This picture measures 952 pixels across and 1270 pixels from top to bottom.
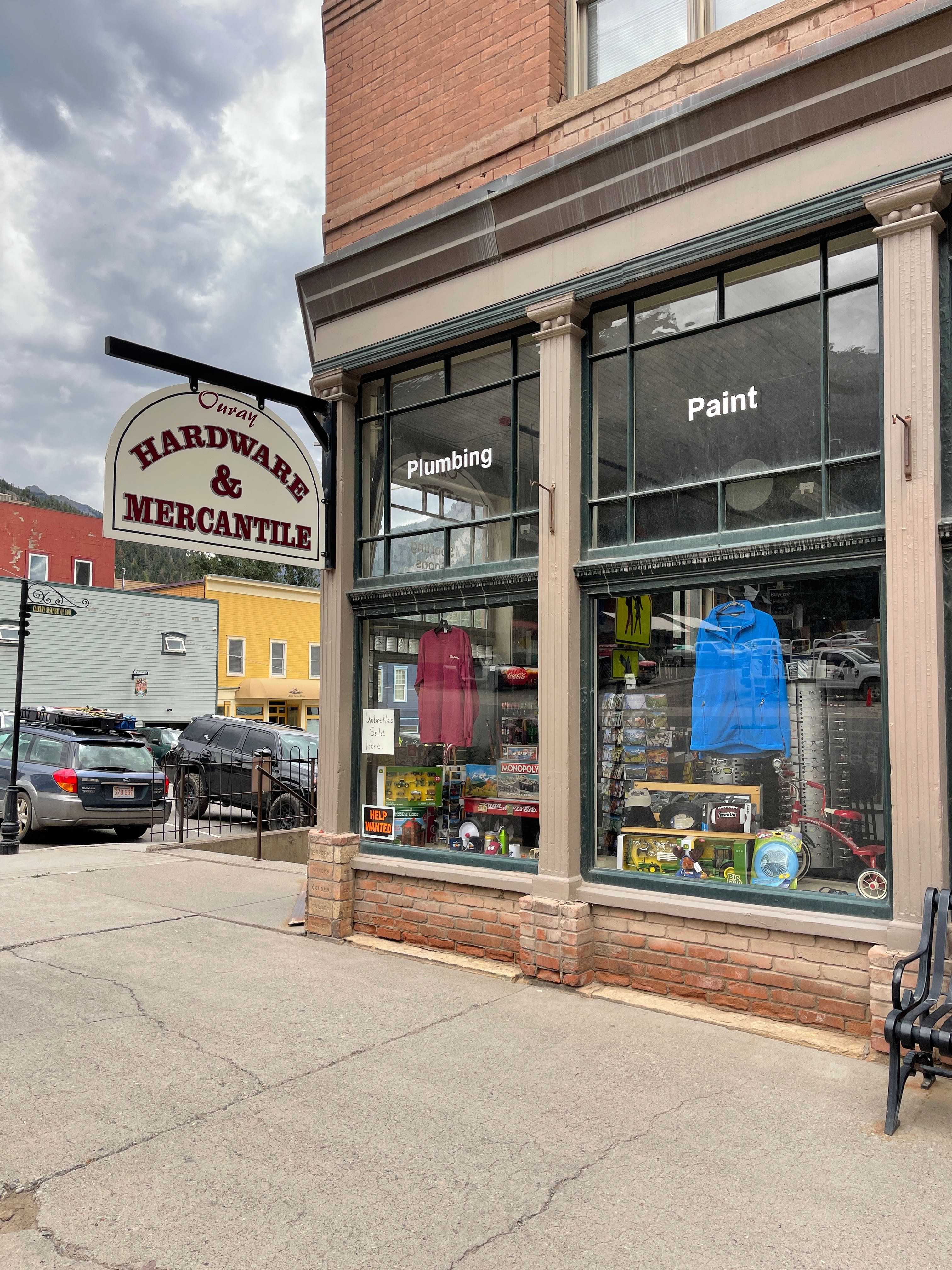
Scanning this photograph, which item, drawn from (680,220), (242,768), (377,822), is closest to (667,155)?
(680,220)

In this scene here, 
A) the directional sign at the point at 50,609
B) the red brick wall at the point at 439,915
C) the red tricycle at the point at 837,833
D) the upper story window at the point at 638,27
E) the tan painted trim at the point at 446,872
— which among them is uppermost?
the upper story window at the point at 638,27

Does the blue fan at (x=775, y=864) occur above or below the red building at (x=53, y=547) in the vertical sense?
below

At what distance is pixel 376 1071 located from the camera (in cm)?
501

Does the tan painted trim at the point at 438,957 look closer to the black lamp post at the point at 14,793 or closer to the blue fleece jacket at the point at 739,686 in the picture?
the blue fleece jacket at the point at 739,686

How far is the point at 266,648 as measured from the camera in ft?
122

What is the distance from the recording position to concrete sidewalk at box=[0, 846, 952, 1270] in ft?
11.3

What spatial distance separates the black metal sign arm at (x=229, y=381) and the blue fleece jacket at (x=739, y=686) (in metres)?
3.89

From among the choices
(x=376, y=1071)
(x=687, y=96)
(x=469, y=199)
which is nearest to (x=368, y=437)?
(x=469, y=199)

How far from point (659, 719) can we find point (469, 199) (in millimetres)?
Result: 4233

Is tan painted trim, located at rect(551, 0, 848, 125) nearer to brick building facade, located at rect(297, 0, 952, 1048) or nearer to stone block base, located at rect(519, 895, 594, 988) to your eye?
brick building facade, located at rect(297, 0, 952, 1048)

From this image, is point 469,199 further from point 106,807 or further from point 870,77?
point 106,807

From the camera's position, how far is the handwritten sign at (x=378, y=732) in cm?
805

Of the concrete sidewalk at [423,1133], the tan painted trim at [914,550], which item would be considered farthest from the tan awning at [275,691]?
the tan painted trim at [914,550]

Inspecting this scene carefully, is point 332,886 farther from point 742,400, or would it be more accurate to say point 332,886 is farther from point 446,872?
point 742,400
